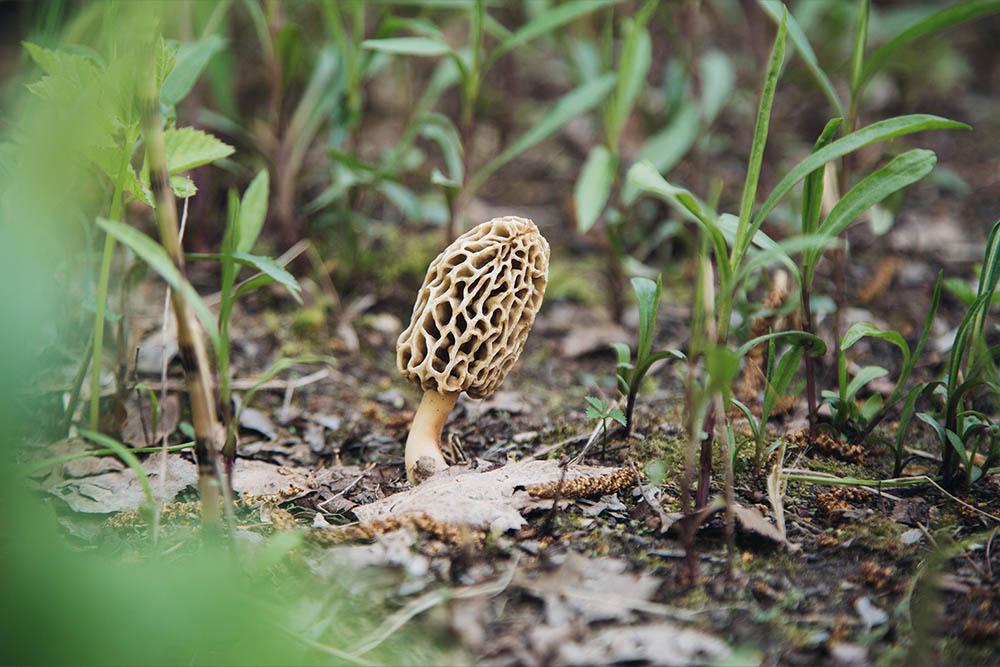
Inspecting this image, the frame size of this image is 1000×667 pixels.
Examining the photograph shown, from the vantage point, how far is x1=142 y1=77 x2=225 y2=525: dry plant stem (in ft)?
4.37

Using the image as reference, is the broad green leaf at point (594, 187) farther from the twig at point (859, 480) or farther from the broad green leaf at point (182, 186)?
the broad green leaf at point (182, 186)

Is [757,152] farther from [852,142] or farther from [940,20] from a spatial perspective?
[940,20]

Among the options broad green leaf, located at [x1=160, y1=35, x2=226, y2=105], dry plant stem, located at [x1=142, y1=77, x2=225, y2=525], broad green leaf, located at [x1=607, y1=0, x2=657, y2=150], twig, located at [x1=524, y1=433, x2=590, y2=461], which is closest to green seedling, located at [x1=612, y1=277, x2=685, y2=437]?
twig, located at [x1=524, y1=433, x2=590, y2=461]

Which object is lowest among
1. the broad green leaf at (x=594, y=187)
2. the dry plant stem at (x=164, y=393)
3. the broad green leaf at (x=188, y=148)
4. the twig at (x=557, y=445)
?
the twig at (x=557, y=445)

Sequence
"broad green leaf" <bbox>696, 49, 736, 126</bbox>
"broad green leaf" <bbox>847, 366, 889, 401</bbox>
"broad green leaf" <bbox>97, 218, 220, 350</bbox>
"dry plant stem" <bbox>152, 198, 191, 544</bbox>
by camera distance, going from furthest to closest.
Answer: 1. "broad green leaf" <bbox>696, 49, 736, 126</bbox>
2. "broad green leaf" <bbox>847, 366, 889, 401</bbox>
3. "dry plant stem" <bbox>152, 198, 191, 544</bbox>
4. "broad green leaf" <bbox>97, 218, 220, 350</bbox>

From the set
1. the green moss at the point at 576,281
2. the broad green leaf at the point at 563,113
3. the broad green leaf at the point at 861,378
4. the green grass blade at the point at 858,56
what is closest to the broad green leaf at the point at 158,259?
the broad green leaf at the point at 861,378

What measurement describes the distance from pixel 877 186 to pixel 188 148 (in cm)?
144

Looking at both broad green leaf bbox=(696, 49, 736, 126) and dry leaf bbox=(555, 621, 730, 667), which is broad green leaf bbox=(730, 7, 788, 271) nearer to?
dry leaf bbox=(555, 621, 730, 667)

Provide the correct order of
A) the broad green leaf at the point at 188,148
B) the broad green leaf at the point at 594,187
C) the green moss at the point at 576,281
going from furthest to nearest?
the green moss at the point at 576,281
the broad green leaf at the point at 594,187
the broad green leaf at the point at 188,148

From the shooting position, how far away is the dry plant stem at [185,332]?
1.33 m

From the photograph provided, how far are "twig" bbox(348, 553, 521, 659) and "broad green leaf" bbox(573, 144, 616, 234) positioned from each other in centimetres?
123

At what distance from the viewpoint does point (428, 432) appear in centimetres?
199

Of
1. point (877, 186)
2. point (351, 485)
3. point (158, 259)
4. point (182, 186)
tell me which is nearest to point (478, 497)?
point (351, 485)

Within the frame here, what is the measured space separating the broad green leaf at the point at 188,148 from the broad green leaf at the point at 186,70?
0.59ft
